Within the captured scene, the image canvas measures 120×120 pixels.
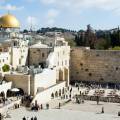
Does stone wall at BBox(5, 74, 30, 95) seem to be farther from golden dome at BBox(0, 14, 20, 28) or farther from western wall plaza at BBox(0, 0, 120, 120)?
golden dome at BBox(0, 14, 20, 28)

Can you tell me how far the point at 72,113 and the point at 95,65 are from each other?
18.3 m

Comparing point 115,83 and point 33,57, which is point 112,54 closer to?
point 115,83

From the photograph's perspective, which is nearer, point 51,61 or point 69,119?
point 69,119

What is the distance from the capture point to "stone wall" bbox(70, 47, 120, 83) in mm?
47312

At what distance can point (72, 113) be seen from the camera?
99.4 feet

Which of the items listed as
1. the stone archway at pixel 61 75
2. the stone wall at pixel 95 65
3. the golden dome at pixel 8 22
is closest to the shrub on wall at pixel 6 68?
the stone archway at pixel 61 75

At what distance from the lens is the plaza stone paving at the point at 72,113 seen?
2837 cm

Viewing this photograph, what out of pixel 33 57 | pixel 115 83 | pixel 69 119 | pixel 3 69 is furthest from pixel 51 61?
pixel 69 119

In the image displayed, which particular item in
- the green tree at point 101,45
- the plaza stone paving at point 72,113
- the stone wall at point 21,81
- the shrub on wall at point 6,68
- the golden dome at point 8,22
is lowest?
the plaza stone paving at point 72,113

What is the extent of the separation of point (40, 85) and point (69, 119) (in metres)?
8.59

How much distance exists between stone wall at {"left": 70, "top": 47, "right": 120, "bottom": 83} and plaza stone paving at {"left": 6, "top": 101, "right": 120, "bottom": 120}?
44.9 feet

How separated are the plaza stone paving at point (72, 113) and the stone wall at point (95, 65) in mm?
13677

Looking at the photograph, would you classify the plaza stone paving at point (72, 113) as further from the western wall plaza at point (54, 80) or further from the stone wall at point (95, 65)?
the stone wall at point (95, 65)

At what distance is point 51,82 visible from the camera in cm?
3925
